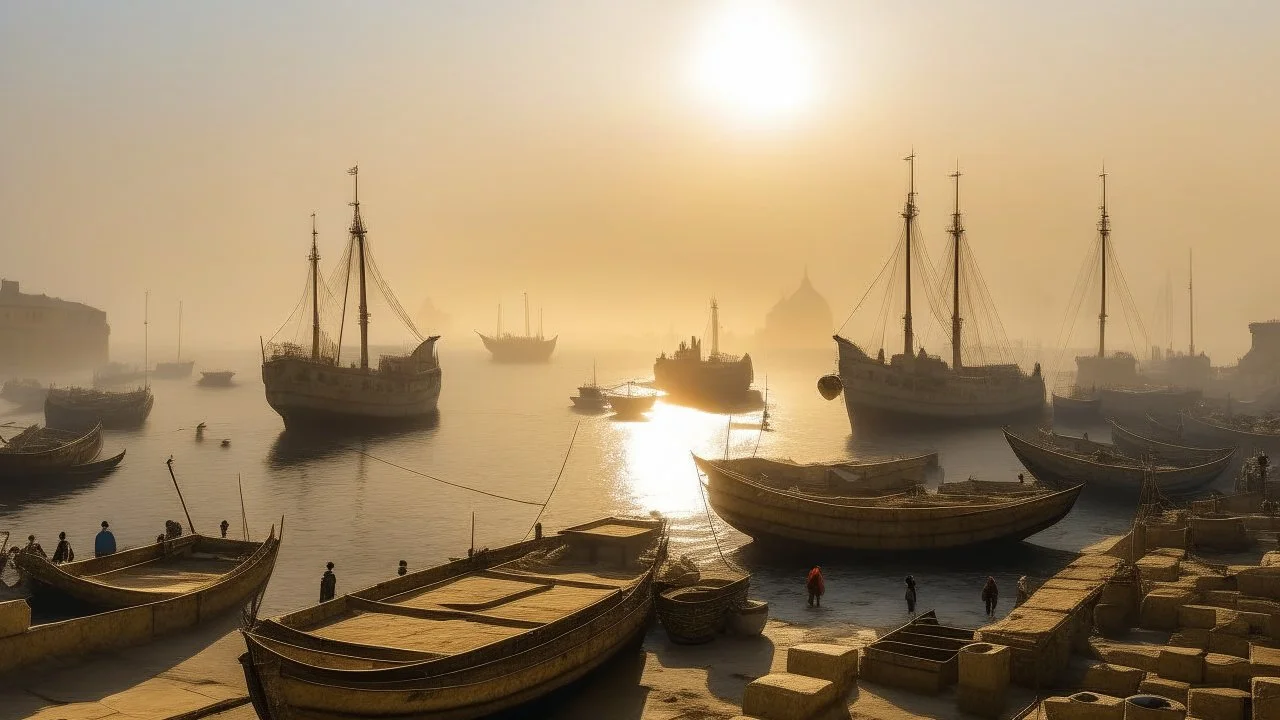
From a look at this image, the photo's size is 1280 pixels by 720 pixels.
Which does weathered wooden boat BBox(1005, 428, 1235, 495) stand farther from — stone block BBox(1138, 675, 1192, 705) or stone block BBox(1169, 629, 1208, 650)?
stone block BBox(1138, 675, 1192, 705)

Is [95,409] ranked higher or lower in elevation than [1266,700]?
higher

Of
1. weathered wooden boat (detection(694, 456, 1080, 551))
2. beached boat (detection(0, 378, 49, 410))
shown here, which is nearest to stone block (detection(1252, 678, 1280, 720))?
weathered wooden boat (detection(694, 456, 1080, 551))

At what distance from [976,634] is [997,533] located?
16.4 meters

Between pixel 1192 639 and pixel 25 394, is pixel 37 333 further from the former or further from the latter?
pixel 1192 639

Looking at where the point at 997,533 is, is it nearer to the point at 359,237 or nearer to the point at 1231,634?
the point at 1231,634

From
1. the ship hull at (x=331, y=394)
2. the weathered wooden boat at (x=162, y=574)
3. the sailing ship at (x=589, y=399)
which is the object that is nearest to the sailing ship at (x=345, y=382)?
the ship hull at (x=331, y=394)

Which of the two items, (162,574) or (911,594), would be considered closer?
(162,574)

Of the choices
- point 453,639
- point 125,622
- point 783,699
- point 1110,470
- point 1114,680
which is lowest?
point 125,622

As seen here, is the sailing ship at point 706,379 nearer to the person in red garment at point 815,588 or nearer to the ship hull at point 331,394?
the ship hull at point 331,394

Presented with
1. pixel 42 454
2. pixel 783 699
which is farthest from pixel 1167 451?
pixel 42 454

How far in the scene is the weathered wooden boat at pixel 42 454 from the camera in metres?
56.3

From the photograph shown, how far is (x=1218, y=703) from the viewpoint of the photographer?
46.3 feet

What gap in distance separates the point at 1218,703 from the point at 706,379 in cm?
13203

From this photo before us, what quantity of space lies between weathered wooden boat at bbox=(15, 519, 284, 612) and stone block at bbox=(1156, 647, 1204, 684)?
73.1ft
